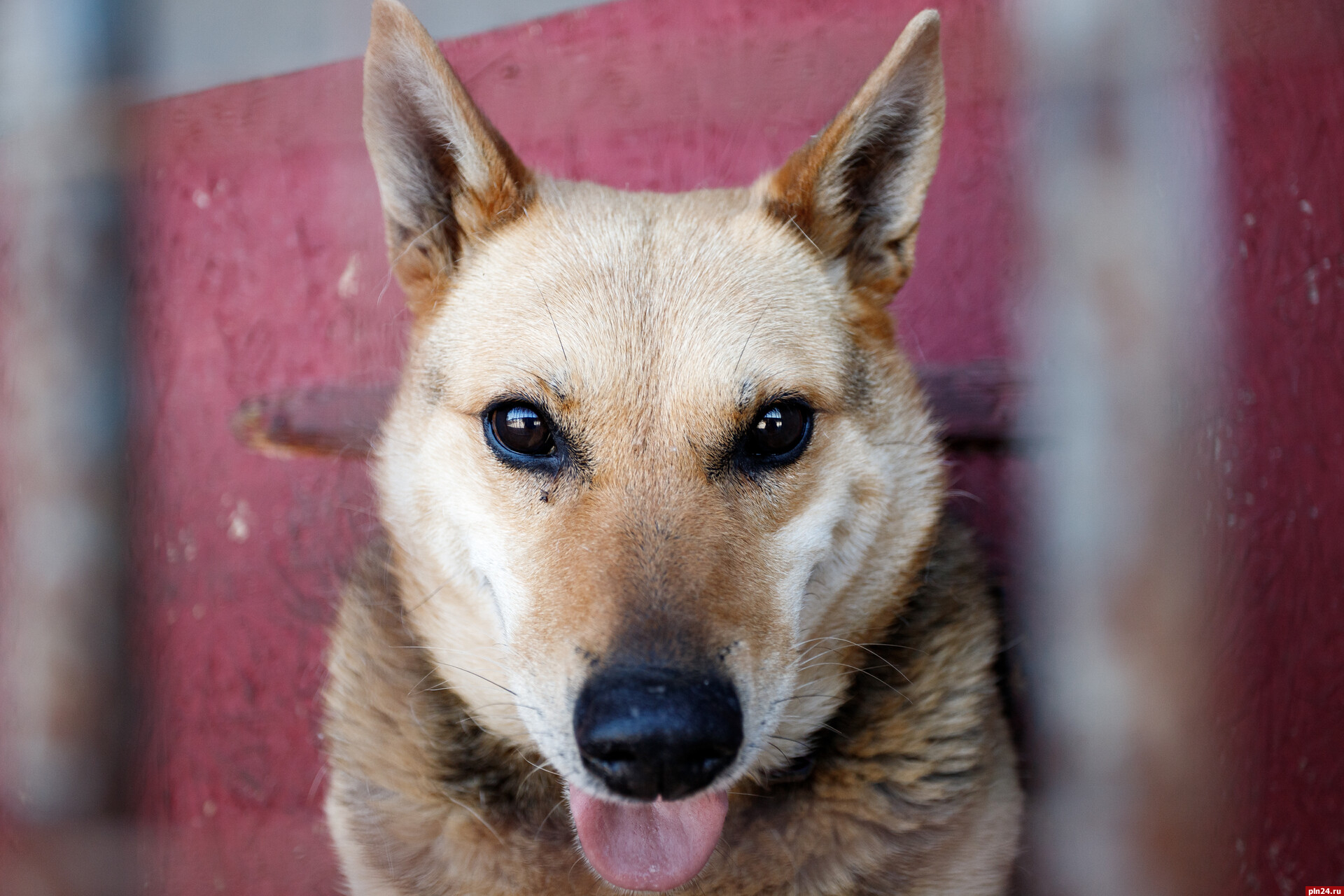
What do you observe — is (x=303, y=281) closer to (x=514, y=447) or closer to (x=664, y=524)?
(x=514, y=447)

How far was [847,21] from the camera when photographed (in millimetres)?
2236

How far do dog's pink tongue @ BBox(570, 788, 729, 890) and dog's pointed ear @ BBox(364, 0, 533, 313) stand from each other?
3.74ft

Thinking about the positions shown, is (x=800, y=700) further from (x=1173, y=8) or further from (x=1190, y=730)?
(x=1173, y=8)

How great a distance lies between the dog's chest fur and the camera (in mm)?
1761

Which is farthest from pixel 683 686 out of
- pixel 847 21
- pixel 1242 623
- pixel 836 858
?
pixel 847 21

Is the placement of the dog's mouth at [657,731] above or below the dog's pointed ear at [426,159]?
below

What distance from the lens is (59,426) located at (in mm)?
2158

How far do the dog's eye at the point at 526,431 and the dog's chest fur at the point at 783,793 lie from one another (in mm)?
658

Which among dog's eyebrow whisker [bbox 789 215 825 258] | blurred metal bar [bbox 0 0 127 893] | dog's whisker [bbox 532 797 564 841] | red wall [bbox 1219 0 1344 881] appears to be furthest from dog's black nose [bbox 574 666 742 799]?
blurred metal bar [bbox 0 0 127 893]

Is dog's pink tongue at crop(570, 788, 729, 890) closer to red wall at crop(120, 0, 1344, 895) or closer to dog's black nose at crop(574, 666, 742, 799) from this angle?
dog's black nose at crop(574, 666, 742, 799)

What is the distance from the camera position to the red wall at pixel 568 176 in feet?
6.31

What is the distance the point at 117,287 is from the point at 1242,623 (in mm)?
2660

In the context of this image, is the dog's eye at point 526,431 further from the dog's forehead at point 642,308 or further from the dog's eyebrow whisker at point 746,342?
the dog's eyebrow whisker at point 746,342

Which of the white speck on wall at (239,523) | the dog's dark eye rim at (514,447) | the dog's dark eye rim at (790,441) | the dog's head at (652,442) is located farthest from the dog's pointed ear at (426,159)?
the white speck on wall at (239,523)
